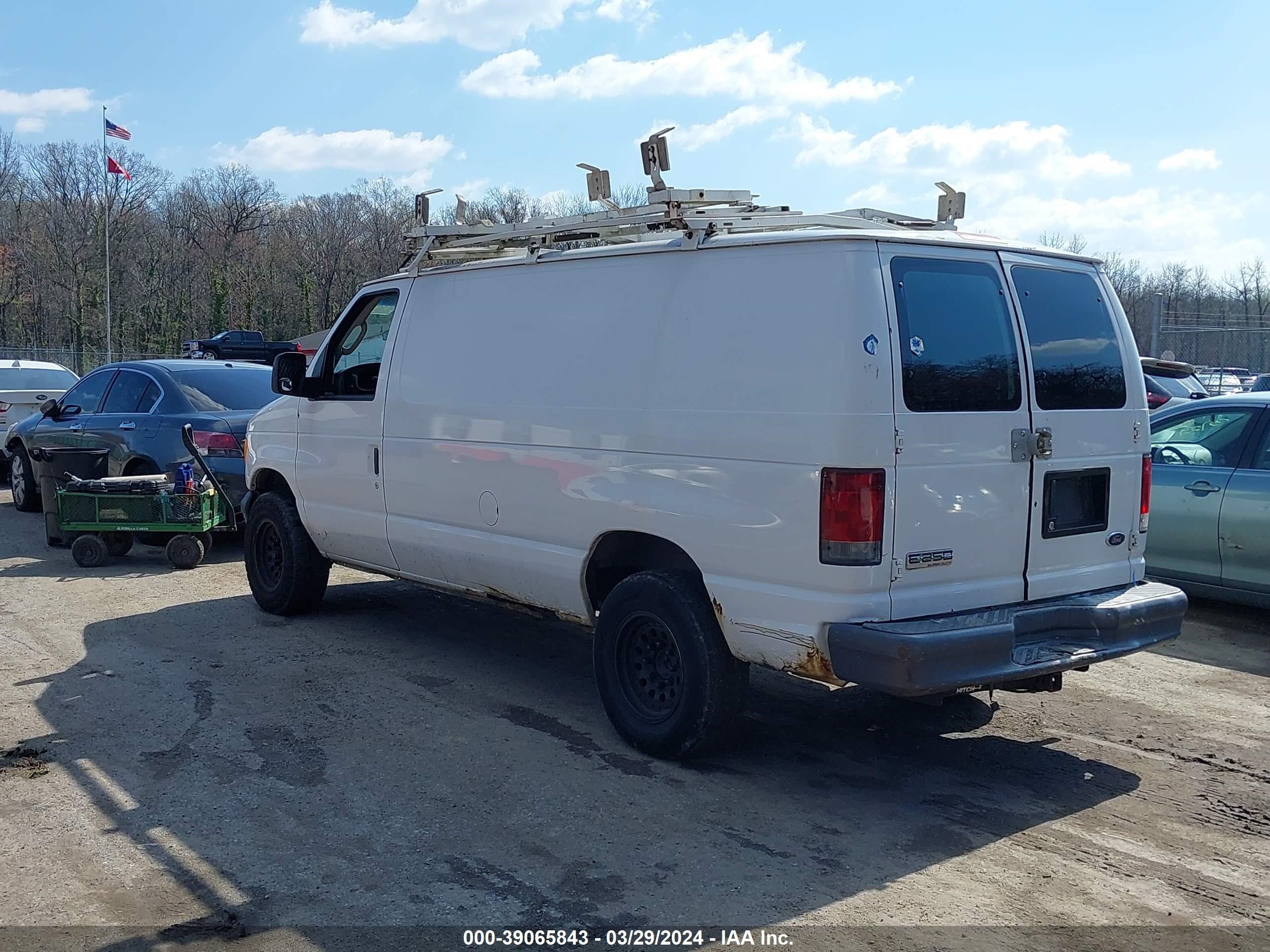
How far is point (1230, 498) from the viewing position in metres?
7.77

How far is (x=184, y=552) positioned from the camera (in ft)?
32.6

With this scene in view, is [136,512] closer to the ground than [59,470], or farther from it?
closer to the ground

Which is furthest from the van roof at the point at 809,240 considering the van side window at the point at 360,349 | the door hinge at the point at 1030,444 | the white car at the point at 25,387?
the white car at the point at 25,387

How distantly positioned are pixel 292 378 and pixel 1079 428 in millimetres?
4866

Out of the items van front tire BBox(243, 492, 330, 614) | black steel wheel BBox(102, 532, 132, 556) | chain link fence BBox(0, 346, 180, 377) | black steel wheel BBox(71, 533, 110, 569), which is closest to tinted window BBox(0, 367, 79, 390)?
black steel wheel BBox(102, 532, 132, 556)

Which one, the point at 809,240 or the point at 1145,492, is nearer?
the point at 809,240

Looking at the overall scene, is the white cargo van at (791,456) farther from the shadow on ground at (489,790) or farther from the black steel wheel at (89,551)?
the black steel wheel at (89,551)

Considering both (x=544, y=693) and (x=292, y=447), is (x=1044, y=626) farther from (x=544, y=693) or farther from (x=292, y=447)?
(x=292, y=447)

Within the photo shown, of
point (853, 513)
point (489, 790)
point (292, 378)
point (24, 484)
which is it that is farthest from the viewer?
point (24, 484)

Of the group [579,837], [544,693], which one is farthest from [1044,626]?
[544,693]

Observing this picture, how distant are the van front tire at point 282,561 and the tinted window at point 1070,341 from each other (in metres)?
5.00

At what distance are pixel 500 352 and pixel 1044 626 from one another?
3052 millimetres

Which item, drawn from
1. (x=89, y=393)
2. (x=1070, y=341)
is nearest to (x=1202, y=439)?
(x=1070, y=341)

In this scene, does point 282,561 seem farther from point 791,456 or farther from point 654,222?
point 791,456
